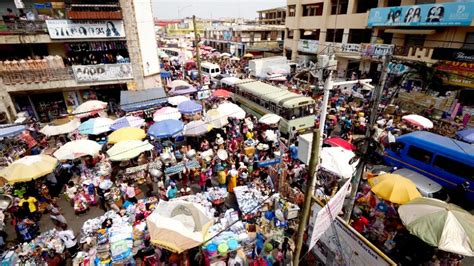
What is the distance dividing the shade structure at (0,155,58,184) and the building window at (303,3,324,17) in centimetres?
3441

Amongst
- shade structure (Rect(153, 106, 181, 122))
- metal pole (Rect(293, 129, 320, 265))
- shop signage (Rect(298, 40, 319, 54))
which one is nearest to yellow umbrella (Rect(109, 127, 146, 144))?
shade structure (Rect(153, 106, 181, 122))

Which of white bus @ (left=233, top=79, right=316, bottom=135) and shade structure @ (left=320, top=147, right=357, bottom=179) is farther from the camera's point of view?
white bus @ (left=233, top=79, right=316, bottom=135)

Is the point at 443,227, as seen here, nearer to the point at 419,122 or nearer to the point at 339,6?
the point at 419,122

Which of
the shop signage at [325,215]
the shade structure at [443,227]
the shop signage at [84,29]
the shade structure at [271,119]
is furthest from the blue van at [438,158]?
the shop signage at [84,29]

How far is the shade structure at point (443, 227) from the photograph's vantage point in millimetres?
6484

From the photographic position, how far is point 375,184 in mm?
9469

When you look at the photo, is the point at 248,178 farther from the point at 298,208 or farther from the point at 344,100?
the point at 344,100

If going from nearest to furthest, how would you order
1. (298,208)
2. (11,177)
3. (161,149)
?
1. (298,208)
2. (11,177)
3. (161,149)

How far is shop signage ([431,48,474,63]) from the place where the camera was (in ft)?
60.2

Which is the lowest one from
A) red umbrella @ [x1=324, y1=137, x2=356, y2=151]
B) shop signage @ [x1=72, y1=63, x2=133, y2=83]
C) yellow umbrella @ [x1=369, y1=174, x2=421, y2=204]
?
red umbrella @ [x1=324, y1=137, x2=356, y2=151]

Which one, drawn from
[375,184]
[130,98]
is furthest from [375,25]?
[130,98]

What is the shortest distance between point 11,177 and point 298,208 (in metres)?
11.7

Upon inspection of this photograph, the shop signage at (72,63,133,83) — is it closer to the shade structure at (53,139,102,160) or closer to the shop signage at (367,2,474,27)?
the shade structure at (53,139,102,160)

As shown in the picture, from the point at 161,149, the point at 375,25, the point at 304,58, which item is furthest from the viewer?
the point at 304,58
